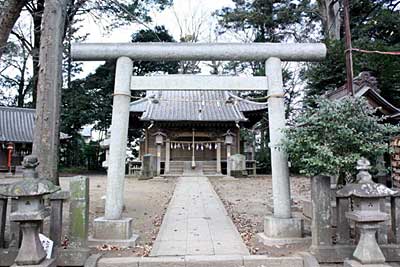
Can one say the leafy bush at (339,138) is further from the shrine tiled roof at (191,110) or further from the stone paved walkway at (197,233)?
the shrine tiled roof at (191,110)

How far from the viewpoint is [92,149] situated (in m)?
26.9

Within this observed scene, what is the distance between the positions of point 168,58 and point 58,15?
3423 mm

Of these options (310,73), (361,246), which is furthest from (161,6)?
(361,246)

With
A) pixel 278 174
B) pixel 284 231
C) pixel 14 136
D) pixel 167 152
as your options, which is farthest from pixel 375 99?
pixel 14 136

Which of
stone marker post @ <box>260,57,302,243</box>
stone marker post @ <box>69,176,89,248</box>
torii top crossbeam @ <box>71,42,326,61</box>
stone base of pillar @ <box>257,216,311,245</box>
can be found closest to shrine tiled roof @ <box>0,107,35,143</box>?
torii top crossbeam @ <box>71,42,326,61</box>

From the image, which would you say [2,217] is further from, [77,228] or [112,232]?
[112,232]

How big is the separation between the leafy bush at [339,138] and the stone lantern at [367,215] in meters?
0.49

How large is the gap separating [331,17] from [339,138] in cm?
1634

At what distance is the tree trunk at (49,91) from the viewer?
655cm

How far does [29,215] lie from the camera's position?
3.49 m

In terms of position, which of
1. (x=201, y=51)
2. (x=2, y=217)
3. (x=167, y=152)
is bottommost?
(x=2, y=217)

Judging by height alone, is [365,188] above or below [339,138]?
below

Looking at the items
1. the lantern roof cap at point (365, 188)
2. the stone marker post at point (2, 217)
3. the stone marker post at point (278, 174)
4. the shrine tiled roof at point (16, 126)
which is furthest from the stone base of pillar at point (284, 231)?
the shrine tiled roof at point (16, 126)

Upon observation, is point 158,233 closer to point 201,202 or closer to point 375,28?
point 201,202
